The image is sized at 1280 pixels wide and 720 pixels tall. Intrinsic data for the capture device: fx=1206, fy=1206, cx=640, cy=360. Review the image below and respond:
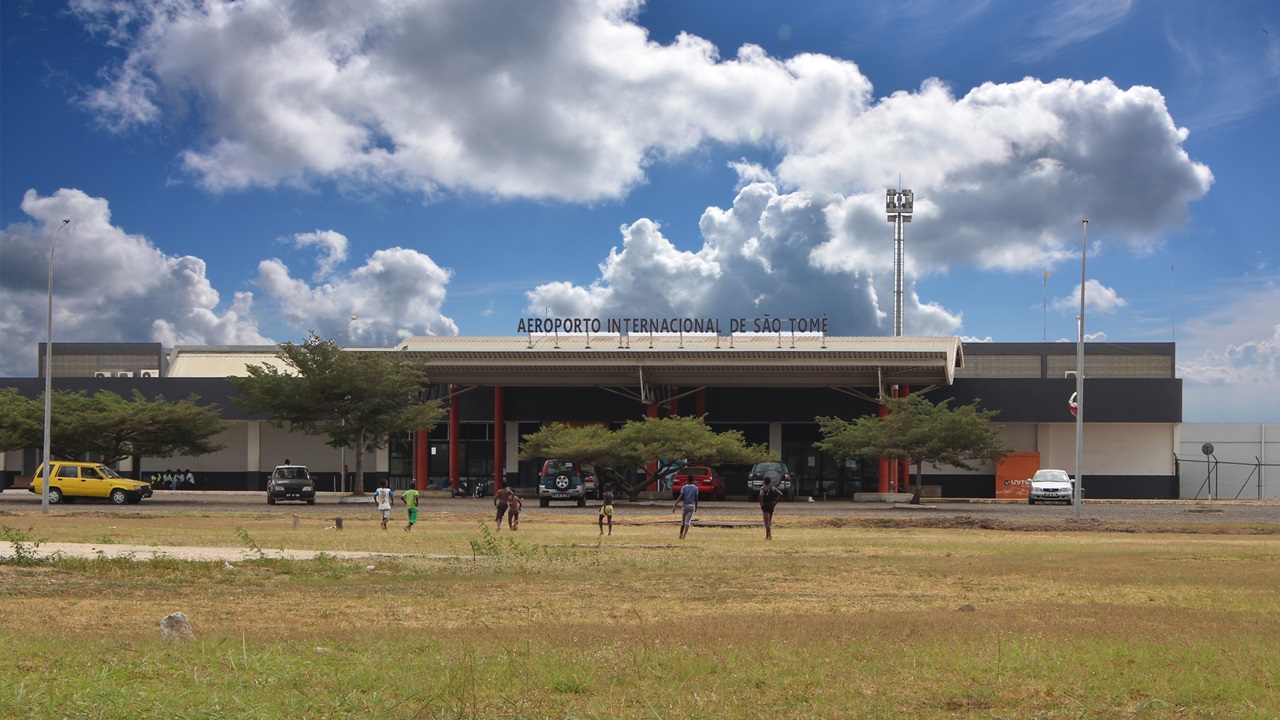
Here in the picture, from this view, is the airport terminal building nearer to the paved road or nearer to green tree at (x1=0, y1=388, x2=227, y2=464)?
green tree at (x1=0, y1=388, x2=227, y2=464)

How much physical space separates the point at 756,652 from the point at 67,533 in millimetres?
23779

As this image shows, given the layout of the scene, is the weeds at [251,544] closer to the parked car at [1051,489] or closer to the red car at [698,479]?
the red car at [698,479]

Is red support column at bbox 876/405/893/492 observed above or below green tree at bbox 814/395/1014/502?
below

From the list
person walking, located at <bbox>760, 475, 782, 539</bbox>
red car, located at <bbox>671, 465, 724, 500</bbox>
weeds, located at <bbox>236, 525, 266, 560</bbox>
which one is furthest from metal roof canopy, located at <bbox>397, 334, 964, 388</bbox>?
weeds, located at <bbox>236, 525, 266, 560</bbox>

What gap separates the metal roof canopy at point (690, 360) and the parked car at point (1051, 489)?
27.1 feet

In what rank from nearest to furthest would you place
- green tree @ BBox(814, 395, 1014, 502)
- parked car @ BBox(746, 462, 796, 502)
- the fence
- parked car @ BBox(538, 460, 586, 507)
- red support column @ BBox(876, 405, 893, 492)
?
parked car @ BBox(538, 460, 586, 507) → green tree @ BBox(814, 395, 1014, 502) → parked car @ BBox(746, 462, 796, 502) → red support column @ BBox(876, 405, 893, 492) → the fence

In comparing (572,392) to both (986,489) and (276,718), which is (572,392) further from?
(276,718)

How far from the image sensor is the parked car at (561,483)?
51.2 meters

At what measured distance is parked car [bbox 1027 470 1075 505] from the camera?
54.9m

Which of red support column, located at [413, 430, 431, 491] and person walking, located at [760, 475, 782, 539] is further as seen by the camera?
red support column, located at [413, 430, 431, 491]

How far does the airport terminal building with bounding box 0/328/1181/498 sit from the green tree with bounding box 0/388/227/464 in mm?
6024

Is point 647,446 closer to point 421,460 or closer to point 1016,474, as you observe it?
point 421,460

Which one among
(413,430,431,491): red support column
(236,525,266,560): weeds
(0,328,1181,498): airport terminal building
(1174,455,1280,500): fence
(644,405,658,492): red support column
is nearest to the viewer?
(236,525,266,560): weeds

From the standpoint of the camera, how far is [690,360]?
62.1 m
